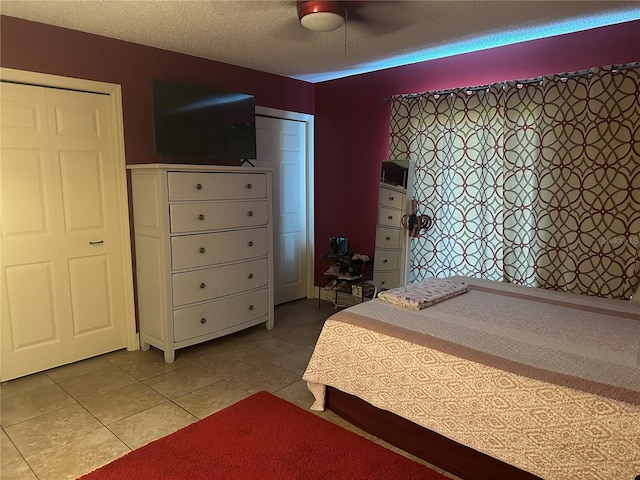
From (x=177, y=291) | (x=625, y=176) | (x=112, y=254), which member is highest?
(x=625, y=176)

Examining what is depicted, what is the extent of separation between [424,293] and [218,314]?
169 centimetres

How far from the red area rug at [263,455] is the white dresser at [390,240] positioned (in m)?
1.75

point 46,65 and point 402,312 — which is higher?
point 46,65

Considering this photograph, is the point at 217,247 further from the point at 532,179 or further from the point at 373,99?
the point at 532,179

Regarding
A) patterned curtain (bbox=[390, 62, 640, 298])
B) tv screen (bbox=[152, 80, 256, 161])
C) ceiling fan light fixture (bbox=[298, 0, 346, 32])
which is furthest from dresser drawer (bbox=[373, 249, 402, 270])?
ceiling fan light fixture (bbox=[298, 0, 346, 32])

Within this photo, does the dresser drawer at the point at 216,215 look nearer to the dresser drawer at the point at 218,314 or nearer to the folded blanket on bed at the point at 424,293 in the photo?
the dresser drawer at the point at 218,314

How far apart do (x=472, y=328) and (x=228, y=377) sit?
67.3 inches

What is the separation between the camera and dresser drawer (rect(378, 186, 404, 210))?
3.83 metres

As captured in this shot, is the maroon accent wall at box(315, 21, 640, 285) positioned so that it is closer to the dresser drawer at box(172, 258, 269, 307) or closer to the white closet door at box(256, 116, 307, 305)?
the white closet door at box(256, 116, 307, 305)

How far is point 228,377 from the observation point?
3.03m

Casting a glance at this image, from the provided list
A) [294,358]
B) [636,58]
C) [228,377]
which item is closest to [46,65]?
[228,377]

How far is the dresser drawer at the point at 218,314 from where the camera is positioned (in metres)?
3.28

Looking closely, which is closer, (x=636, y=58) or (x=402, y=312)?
(x=402, y=312)

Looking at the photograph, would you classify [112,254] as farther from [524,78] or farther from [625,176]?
[625,176]
